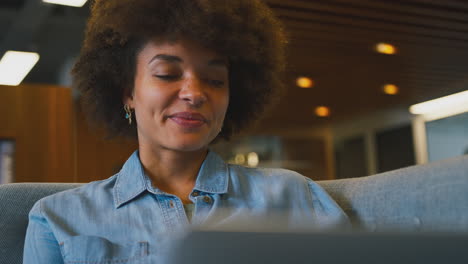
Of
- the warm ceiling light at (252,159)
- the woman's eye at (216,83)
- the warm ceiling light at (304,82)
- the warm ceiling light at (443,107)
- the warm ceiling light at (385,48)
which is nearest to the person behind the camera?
the woman's eye at (216,83)

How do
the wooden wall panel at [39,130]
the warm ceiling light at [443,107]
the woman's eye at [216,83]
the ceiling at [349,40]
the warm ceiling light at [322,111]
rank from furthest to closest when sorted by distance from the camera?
the warm ceiling light at [322,111] → the warm ceiling light at [443,107] → the wooden wall panel at [39,130] → the ceiling at [349,40] → the woman's eye at [216,83]

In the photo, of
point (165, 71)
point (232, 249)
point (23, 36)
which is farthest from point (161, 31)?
point (23, 36)

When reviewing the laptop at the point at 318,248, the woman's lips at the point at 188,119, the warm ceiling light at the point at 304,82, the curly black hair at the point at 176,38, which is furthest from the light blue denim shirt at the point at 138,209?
the warm ceiling light at the point at 304,82

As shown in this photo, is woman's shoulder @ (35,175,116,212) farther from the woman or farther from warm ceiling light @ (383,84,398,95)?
warm ceiling light @ (383,84,398,95)

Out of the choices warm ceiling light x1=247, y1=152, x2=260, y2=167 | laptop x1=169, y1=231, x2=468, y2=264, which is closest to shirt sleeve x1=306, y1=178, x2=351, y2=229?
laptop x1=169, y1=231, x2=468, y2=264

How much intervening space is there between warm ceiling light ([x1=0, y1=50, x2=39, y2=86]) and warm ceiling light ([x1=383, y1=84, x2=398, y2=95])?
3.42 m

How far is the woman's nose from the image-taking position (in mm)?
977

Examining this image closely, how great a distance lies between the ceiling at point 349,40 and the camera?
3.77m

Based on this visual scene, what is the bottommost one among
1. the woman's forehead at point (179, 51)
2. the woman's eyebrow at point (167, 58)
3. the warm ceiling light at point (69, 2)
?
the woman's eyebrow at point (167, 58)

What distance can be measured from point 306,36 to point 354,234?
159 inches

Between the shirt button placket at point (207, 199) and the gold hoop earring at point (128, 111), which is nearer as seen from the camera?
the shirt button placket at point (207, 199)

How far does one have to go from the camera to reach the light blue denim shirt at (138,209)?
94cm

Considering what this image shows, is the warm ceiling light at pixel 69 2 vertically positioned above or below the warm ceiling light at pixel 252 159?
above

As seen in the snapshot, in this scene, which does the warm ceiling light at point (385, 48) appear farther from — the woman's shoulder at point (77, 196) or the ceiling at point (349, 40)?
the woman's shoulder at point (77, 196)
